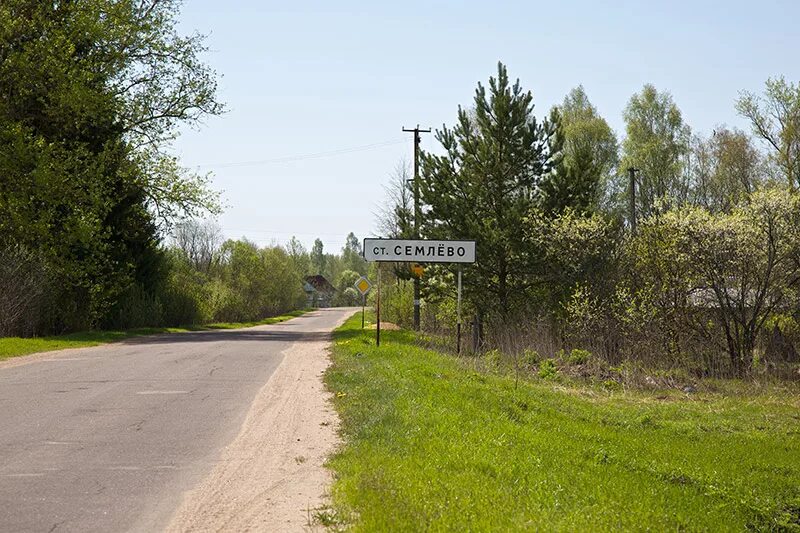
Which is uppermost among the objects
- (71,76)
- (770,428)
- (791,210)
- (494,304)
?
(71,76)

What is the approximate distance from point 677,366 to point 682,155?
135ft

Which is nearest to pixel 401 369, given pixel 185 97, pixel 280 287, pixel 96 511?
pixel 96 511

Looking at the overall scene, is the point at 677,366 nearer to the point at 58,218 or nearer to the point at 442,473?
the point at 442,473

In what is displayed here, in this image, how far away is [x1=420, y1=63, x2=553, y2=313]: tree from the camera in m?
30.6

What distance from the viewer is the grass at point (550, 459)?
22.7 ft

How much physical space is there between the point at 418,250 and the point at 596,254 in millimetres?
8446

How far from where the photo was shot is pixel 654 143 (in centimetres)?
5706

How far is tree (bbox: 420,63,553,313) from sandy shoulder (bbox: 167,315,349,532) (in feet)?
55.6

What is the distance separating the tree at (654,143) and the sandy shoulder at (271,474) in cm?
4749

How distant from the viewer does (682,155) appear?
59.2 m

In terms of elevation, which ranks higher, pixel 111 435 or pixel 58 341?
pixel 58 341

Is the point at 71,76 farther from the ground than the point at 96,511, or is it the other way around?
the point at 71,76

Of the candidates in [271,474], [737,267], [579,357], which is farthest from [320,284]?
[271,474]

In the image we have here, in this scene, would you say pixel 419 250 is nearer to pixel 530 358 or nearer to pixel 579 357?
pixel 530 358
